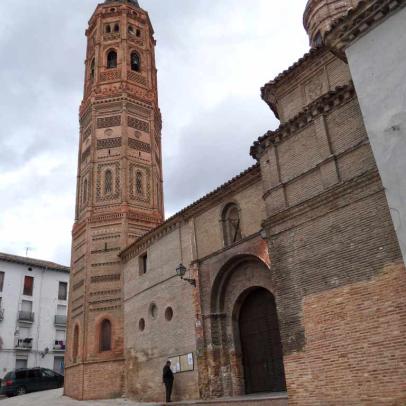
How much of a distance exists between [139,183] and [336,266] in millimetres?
13468

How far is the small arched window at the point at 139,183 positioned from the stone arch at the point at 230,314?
27.4ft

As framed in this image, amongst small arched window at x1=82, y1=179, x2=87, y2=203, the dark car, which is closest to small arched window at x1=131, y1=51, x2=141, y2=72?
small arched window at x1=82, y1=179, x2=87, y2=203

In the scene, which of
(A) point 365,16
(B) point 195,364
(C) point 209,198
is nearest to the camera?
(A) point 365,16

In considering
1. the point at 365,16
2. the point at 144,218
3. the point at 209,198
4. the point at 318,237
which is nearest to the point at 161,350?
the point at 209,198

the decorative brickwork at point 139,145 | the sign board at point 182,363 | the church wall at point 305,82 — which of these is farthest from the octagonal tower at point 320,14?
the sign board at point 182,363

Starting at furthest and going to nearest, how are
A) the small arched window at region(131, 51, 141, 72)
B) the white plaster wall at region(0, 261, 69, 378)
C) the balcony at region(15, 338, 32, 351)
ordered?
1. the balcony at region(15, 338, 32, 351)
2. the white plaster wall at region(0, 261, 69, 378)
3. the small arched window at region(131, 51, 141, 72)

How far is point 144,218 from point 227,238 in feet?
23.4

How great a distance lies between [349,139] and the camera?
9383 mm

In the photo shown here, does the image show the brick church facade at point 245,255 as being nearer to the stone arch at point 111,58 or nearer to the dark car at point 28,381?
the stone arch at point 111,58

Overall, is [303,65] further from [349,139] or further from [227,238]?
[227,238]

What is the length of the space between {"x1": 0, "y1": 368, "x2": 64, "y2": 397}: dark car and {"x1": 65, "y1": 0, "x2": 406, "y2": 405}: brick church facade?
413 centimetres

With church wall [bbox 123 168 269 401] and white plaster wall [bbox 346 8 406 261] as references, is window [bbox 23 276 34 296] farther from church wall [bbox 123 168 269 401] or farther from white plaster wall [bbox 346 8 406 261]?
white plaster wall [bbox 346 8 406 261]

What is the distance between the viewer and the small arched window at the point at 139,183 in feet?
68.1

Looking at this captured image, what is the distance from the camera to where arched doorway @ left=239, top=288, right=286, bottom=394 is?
11914mm
